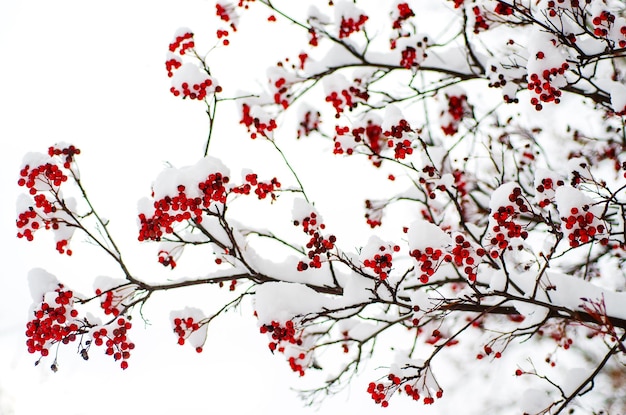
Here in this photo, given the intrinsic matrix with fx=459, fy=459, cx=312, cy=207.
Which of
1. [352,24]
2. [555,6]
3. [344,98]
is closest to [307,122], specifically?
[344,98]

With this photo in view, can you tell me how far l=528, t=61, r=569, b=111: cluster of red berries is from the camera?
3.13m

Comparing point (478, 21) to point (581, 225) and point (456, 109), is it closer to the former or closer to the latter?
point (456, 109)

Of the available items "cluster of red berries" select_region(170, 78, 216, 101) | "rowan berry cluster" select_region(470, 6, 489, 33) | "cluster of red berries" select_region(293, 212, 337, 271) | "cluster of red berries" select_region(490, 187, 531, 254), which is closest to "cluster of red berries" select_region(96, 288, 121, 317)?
"cluster of red berries" select_region(293, 212, 337, 271)

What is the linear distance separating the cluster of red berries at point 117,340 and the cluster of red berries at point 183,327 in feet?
1.18

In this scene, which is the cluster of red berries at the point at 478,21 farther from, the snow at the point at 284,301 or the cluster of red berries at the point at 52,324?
the cluster of red berries at the point at 52,324

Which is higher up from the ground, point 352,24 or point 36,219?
point 352,24

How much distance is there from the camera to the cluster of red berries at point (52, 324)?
3.27m

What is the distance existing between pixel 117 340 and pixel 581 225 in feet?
10.7

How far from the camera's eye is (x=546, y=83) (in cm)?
317

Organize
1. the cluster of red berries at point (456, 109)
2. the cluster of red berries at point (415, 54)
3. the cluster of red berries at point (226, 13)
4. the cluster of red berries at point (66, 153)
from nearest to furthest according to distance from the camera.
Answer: the cluster of red berries at point (66, 153) < the cluster of red berries at point (415, 54) < the cluster of red berries at point (226, 13) < the cluster of red berries at point (456, 109)

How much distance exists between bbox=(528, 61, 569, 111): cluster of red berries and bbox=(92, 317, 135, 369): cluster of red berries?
3.44m

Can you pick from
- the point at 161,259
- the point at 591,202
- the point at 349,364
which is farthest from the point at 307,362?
the point at 591,202

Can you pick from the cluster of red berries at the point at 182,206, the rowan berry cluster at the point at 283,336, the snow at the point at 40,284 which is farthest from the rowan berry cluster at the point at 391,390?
the snow at the point at 40,284

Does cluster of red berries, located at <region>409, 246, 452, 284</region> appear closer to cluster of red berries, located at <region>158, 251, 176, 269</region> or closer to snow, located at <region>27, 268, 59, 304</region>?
cluster of red berries, located at <region>158, 251, 176, 269</region>
